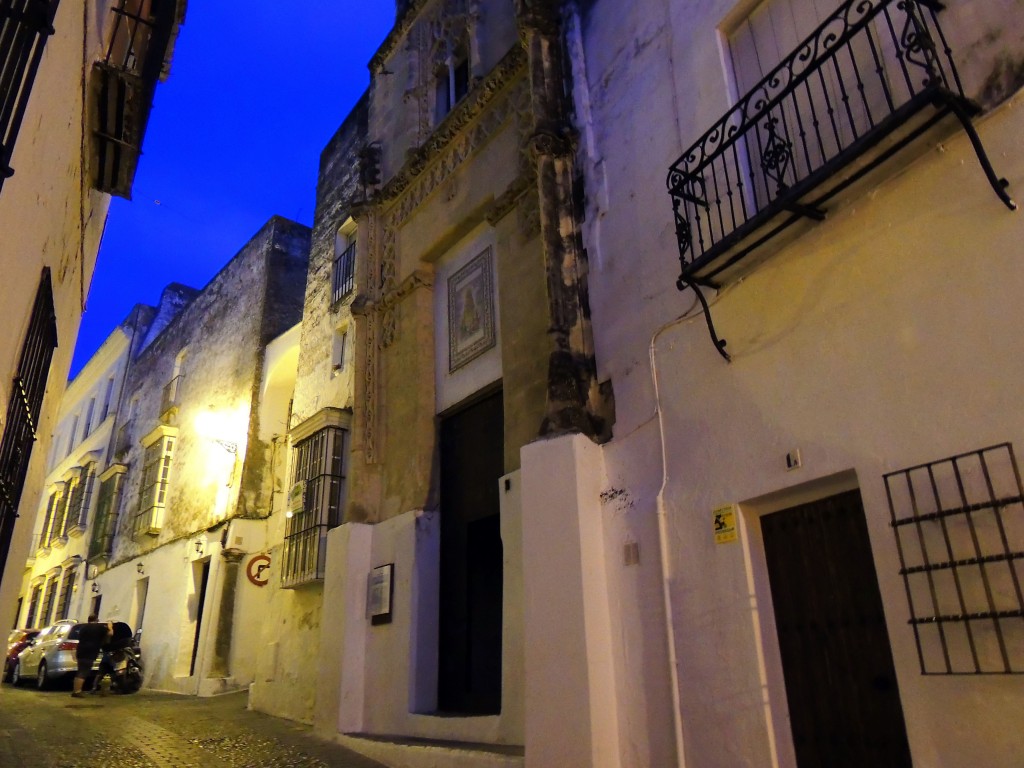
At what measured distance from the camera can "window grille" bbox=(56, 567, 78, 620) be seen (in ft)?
72.0

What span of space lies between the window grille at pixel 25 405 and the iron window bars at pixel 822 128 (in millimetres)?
4539

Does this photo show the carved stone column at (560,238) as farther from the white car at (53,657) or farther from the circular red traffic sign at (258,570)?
the white car at (53,657)

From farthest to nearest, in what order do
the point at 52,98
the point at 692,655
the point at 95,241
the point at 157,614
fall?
the point at 157,614 < the point at 95,241 < the point at 692,655 < the point at 52,98

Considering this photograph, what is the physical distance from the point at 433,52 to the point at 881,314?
348 inches

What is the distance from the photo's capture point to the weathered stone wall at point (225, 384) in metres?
14.6

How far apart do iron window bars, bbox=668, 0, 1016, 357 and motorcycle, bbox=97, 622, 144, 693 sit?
13.1 meters

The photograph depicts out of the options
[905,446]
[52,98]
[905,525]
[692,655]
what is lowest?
[692,655]

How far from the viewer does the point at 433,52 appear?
11.3m

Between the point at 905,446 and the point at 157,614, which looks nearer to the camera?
the point at 905,446

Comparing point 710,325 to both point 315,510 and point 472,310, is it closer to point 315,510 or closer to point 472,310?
point 472,310

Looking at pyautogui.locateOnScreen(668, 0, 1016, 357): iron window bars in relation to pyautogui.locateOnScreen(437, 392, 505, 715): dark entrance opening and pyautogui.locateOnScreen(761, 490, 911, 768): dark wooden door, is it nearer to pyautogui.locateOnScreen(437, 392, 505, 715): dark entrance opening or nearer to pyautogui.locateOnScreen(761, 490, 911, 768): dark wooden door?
pyautogui.locateOnScreen(761, 490, 911, 768): dark wooden door

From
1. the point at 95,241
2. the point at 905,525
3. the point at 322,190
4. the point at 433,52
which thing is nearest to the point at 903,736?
the point at 905,525

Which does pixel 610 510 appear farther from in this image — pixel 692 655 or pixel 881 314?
pixel 881 314

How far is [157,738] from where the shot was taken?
8180 millimetres
